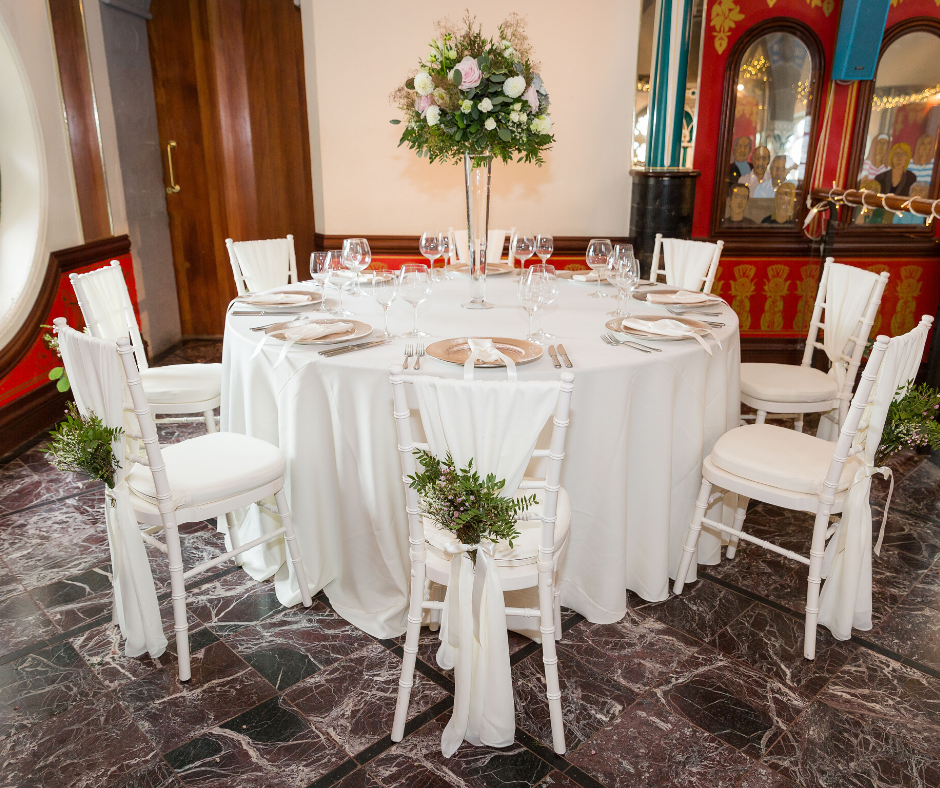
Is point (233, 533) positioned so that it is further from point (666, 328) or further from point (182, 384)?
point (666, 328)

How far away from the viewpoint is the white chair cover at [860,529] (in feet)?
6.89

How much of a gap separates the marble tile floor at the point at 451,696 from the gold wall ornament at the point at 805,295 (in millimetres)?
2895

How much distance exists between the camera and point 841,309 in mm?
3055

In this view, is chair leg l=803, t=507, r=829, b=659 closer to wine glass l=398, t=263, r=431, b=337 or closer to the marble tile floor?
the marble tile floor

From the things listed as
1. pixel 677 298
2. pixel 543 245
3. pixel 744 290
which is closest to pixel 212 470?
pixel 543 245

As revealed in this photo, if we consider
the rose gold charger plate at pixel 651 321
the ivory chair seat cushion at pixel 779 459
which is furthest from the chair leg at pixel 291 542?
the ivory chair seat cushion at pixel 779 459

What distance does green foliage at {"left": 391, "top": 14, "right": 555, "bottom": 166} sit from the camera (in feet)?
8.51

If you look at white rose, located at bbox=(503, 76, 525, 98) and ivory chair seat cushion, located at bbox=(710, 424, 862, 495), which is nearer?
ivory chair seat cushion, located at bbox=(710, 424, 862, 495)

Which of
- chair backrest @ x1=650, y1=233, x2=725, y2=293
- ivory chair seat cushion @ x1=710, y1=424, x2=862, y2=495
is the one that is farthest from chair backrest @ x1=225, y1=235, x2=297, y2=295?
ivory chair seat cushion @ x1=710, y1=424, x2=862, y2=495

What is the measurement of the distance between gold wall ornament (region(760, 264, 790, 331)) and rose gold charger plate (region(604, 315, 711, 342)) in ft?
9.44

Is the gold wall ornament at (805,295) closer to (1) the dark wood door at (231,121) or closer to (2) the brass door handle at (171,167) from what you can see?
(1) the dark wood door at (231,121)

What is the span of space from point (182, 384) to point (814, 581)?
248cm

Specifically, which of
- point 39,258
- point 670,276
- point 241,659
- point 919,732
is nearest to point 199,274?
point 39,258

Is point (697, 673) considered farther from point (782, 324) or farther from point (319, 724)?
point (782, 324)
